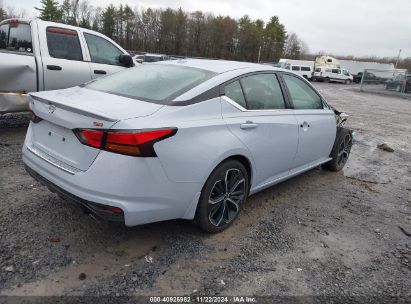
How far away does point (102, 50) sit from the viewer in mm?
6816

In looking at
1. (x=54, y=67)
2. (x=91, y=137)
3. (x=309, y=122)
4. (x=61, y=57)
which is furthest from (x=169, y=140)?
(x=61, y=57)

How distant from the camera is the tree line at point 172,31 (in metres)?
68.0

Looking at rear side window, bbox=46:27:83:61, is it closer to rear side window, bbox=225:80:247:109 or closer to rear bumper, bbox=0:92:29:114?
rear bumper, bbox=0:92:29:114

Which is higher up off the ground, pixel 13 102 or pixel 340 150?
pixel 13 102

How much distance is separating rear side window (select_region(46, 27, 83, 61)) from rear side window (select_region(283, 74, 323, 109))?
13.1 ft

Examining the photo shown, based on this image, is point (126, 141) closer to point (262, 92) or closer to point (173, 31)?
point (262, 92)

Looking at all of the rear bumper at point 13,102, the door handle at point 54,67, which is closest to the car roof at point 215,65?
the door handle at point 54,67

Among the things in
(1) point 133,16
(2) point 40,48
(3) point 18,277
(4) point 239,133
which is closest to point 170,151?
(4) point 239,133

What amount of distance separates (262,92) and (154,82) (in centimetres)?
116

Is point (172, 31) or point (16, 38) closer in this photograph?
point (16, 38)

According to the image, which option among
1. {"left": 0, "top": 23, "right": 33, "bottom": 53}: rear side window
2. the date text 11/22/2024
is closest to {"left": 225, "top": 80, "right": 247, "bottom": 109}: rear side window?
the date text 11/22/2024

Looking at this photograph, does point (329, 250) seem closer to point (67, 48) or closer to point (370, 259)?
point (370, 259)

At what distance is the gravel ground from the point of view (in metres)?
2.71

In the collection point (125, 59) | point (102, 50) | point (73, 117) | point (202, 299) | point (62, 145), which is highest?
point (102, 50)
